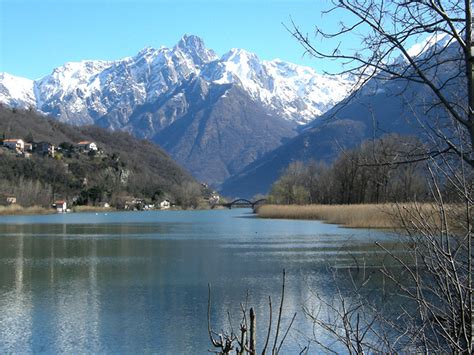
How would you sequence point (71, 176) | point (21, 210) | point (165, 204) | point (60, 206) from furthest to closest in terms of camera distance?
point (165, 204) < point (71, 176) < point (60, 206) < point (21, 210)

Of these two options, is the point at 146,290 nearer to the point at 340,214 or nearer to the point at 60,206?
the point at 340,214

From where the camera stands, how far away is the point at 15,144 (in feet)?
480

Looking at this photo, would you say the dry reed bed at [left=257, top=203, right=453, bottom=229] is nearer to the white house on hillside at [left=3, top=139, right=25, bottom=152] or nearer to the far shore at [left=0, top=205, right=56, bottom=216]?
the far shore at [left=0, top=205, right=56, bottom=216]

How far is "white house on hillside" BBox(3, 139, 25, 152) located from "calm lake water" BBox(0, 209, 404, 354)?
118 m

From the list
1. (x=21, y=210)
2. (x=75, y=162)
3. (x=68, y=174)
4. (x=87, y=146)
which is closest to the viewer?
(x=21, y=210)

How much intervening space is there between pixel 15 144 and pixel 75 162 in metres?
15.3

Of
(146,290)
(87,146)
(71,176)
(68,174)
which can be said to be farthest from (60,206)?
(146,290)

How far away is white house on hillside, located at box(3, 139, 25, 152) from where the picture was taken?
14462cm

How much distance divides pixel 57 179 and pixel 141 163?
6231 cm

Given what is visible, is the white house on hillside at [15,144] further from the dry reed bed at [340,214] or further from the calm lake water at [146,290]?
the calm lake water at [146,290]

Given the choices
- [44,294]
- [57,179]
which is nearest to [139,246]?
[44,294]

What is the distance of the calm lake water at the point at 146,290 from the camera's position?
12.6 m

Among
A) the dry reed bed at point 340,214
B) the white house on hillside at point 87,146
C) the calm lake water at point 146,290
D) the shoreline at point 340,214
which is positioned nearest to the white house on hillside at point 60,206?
the white house on hillside at point 87,146

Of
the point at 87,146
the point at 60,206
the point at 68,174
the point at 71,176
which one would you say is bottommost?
the point at 60,206
